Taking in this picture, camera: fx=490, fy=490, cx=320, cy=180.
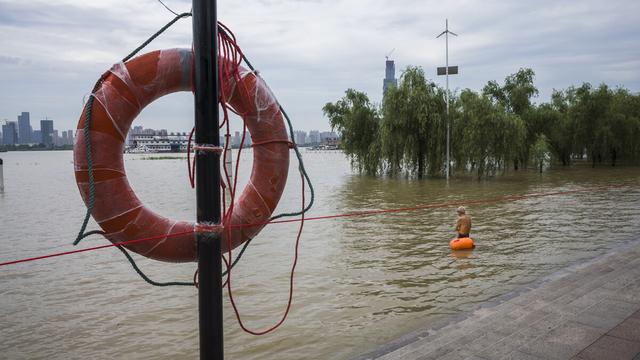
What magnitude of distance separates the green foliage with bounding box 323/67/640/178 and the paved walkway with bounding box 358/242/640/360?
23257 millimetres

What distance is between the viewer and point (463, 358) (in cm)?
356

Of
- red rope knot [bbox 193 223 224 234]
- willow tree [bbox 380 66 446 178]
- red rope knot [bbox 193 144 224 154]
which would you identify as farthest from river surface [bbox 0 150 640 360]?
willow tree [bbox 380 66 446 178]

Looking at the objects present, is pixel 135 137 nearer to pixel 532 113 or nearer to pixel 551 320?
pixel 532 113

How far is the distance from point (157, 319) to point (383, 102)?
81.6ft

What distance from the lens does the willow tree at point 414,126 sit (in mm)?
28406

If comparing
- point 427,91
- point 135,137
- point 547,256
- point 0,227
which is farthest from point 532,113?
point 135,137

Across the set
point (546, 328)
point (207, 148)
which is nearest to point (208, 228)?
point (207, 148)

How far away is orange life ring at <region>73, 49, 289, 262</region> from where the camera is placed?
110 inches

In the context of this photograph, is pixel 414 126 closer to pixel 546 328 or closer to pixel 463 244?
pixel 463 244

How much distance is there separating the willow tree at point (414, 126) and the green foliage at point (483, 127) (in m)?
0.06

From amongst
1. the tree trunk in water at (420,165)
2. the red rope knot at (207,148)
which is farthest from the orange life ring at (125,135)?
the tree trunk in water at (420,165)

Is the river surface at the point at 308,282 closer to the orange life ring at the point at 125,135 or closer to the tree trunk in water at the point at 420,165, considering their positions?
the orange life ring at the point at 125,135

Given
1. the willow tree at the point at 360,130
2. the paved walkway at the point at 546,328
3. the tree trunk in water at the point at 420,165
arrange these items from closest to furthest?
the paved walkway at the point at 546,328
the tree trunk in water at the point at 420,165
the willow tree at the point at 360,130

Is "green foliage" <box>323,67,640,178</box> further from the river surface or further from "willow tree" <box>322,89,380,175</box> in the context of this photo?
the river surface
